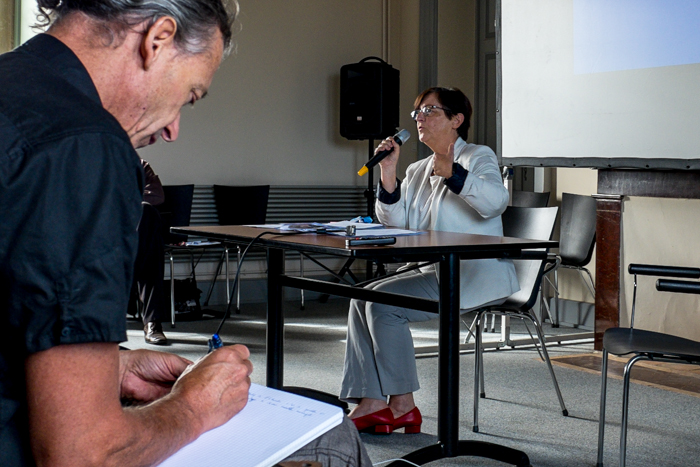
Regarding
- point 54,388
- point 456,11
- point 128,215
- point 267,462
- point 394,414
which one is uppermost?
point 456,11

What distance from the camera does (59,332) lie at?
63 cm

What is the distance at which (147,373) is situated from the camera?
1.02 metres

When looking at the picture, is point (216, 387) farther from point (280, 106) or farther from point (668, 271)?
point (280, 106)

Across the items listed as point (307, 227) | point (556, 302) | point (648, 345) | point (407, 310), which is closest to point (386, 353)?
point (407, 310)

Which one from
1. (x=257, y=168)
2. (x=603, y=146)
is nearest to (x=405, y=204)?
(x=603, y=146)

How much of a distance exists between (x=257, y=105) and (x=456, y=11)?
1.83m

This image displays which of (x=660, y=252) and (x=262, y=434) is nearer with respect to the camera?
(x=262, y=434)

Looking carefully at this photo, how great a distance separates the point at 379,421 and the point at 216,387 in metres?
1.84

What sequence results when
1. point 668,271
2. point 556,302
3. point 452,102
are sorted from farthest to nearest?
point 556,302 → point 452,102 → point 668,271

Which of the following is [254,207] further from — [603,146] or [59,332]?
[59,332]

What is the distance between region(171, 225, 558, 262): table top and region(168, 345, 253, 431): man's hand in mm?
919

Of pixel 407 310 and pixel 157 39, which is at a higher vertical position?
pixel 157 39

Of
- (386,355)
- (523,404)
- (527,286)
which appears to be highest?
(527,286)

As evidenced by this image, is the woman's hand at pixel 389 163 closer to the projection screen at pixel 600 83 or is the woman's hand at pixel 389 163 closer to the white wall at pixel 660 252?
the projection screen at pixel 600 83
